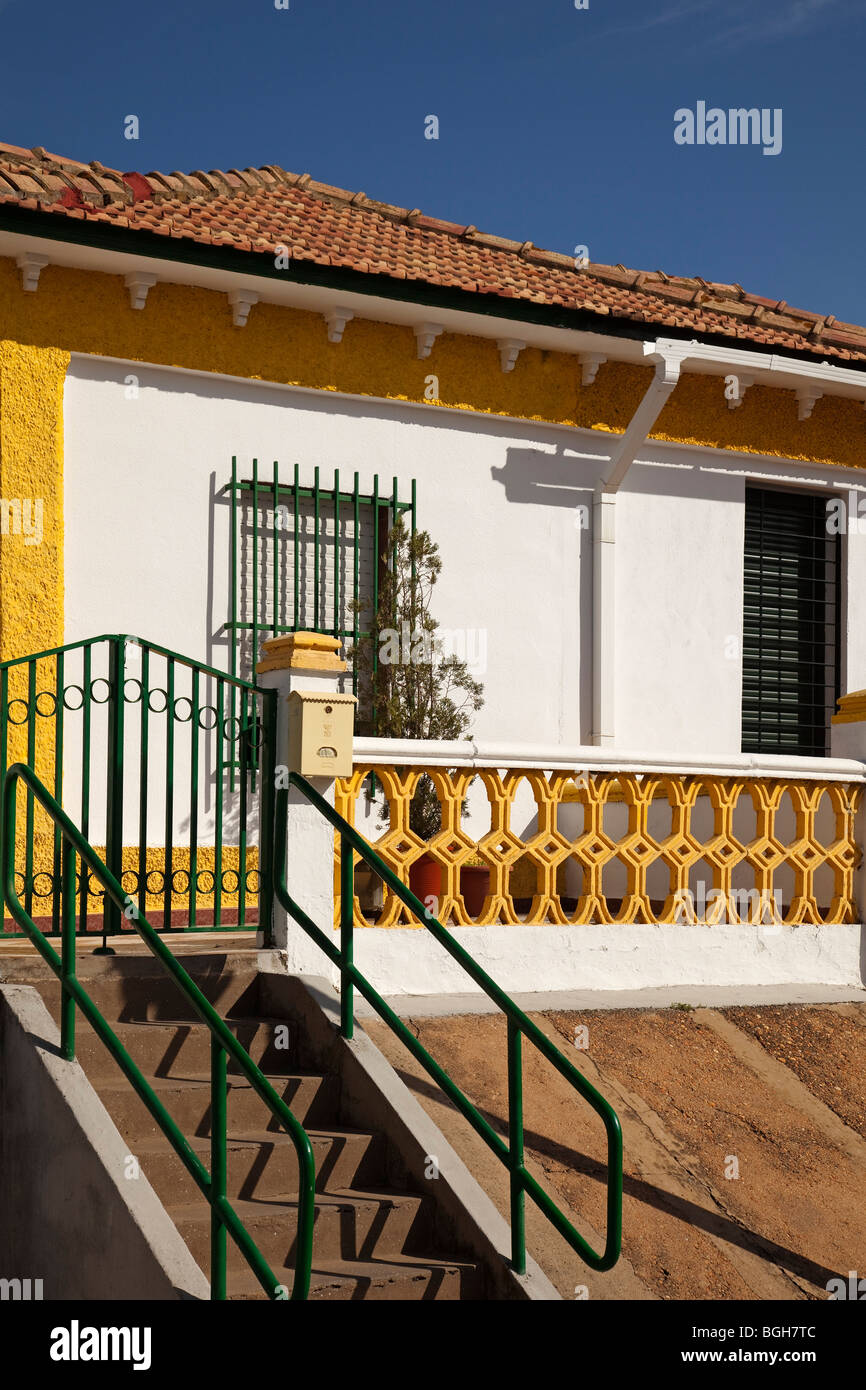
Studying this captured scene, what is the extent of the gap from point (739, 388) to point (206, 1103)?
7564mm

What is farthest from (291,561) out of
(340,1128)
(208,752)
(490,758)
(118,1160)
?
(118,1160)

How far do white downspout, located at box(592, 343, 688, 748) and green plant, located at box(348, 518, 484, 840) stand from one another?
39.9 inches

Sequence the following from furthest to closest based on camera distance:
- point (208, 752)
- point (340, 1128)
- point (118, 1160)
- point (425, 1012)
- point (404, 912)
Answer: point (208, 752), point (404, 912), point (425, 1012), point (340, 1128), point (118, 1160)

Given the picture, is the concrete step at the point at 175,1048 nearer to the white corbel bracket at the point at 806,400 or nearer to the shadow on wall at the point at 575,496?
the shadow on wall at the point at 575,496

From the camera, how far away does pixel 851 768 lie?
27.9 feet

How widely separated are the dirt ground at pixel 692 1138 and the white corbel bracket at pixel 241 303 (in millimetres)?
5053

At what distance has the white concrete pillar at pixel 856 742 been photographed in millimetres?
8562

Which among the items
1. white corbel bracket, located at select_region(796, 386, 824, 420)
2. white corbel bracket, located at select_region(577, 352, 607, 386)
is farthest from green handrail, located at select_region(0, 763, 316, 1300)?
white corbel bracket, located at select_region(796, 386, 824, 420)

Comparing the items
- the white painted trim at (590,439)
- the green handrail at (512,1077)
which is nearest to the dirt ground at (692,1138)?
the green handrail at (512,1077)

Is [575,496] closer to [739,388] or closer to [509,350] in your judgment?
[509,350]

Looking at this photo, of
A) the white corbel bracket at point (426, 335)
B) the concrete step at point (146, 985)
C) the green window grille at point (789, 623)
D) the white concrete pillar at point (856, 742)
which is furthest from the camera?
the green window grille at point (789, 623)

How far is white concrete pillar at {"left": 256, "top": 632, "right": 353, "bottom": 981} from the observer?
6762 mm

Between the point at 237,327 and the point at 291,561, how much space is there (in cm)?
158
